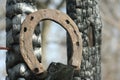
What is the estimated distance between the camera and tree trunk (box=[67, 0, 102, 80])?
8.81 feet

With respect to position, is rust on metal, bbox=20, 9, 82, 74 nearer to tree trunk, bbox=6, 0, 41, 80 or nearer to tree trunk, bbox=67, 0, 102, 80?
tree trunk, bbox=6, 0, 41, 80

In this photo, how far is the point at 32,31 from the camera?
8.02 feet

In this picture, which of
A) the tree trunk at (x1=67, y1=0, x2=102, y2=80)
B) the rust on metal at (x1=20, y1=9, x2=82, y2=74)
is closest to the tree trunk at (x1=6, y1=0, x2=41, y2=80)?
the rust on metal at (x1=20, y1=9, x2=82, y2=74)

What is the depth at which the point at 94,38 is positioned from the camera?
2.71 m

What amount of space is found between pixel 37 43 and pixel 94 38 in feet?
1.08

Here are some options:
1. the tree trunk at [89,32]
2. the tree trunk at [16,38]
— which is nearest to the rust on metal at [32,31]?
the tree trunk at [16,38]

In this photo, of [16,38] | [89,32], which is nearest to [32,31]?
[16,38]

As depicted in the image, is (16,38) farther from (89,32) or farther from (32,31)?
(89,32)

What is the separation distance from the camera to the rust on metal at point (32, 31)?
2.42 metres

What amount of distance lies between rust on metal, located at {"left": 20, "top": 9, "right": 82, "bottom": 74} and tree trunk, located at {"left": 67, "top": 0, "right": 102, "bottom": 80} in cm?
18

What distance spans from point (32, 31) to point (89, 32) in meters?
0.37

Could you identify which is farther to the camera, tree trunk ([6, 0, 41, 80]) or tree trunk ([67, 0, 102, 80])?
tree trunk ([67, 0, 102, 80])

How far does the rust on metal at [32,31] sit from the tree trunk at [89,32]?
0.18 meters

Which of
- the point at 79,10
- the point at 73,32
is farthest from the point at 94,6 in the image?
the point at 73,32
